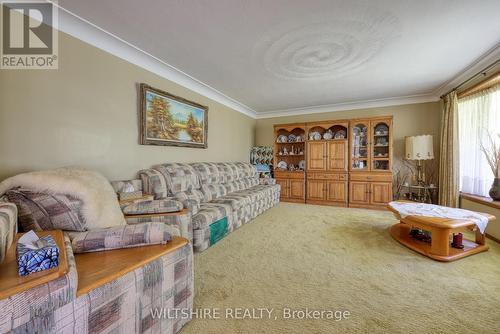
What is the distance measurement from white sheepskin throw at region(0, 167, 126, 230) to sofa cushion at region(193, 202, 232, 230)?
2.99 feet

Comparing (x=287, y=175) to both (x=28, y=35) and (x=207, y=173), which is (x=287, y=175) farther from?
(x=28, y=35)

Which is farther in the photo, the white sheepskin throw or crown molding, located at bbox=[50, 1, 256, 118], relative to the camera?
crown molding, located at bbox=[50, 1, 256, 118]

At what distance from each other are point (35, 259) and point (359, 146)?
525cm

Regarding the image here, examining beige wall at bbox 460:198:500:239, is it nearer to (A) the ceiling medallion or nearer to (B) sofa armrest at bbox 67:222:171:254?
(A) the ceiling medallion

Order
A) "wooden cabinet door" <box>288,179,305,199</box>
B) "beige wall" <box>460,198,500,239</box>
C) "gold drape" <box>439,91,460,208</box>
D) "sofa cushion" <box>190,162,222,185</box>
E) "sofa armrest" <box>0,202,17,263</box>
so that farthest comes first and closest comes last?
"wooden cabinet door" <box>288,179,305,199</box>, "gold drape" <box>439,91,460,208</box>, "sofa cushion" <box>190,162,222,185</box>, "beige wall" <box>460,198,500,239</box>, "sofa armrest" <box>0,202,17,263</box>

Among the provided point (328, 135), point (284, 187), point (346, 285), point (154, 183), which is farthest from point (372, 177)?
point (154, 183)

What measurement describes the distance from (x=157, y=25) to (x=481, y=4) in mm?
2965

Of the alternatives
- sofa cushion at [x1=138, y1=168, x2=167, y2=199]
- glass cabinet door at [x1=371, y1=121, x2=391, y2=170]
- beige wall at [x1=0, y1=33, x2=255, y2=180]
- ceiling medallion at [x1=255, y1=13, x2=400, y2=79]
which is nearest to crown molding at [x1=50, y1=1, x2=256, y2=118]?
beige wall at [x1=0, y1=33, x2=255, y2=180]

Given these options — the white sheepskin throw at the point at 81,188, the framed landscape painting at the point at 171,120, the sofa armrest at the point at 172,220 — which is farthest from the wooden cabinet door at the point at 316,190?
the white sheepskin throw at the point at 81,188

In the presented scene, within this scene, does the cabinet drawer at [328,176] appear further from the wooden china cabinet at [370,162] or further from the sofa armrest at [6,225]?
the sofa armrest at [6,225]

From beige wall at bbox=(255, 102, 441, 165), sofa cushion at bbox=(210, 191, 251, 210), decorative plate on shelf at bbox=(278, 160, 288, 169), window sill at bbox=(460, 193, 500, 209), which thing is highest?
beige wall at bbox=(255, 102, 441, 165)

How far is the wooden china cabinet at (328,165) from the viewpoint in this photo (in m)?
4.71

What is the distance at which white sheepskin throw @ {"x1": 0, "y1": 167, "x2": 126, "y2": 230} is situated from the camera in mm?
1306

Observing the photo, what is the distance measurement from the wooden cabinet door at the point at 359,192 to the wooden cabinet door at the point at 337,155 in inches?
16.7
